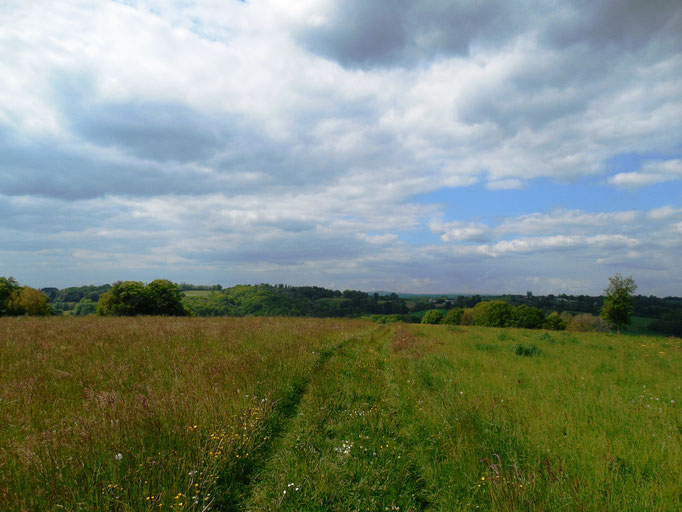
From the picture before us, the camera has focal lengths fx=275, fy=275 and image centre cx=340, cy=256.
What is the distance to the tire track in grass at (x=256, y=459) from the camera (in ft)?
11.3

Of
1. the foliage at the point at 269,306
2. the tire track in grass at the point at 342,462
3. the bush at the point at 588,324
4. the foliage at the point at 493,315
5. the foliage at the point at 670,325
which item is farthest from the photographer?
the foliage at the point at 269,306

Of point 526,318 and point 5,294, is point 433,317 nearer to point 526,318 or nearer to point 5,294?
point 526,318

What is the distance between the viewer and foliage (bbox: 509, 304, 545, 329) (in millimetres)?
62594

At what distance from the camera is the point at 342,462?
13.5 ft

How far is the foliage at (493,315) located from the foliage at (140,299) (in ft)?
226

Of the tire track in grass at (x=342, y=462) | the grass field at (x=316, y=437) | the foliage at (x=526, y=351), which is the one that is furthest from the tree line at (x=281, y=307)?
the foliage at (x=526, y=351)

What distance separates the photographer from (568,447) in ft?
14.0

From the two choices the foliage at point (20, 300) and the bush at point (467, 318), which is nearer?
the foliage at point (20, 300)

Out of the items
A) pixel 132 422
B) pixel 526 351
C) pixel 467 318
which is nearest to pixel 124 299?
pixel 132 422

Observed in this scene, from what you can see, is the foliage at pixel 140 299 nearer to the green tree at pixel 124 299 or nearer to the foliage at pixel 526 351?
the green tree at pixel 124 299

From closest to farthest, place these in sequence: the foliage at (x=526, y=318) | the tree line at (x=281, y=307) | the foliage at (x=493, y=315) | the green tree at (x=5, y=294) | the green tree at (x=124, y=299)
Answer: the green tree at (x=5, y=294)
the tree line at (x=281, y=307)
the green tree at (x=124, y=299)
the foliage at (x=526, y=318)
the foliage at (x=493, y=315)

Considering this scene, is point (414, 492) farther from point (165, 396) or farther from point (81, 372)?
point (81, 372)

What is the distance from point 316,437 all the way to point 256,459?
1.06 metres

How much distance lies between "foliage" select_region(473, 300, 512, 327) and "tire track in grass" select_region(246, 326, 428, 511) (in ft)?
237
